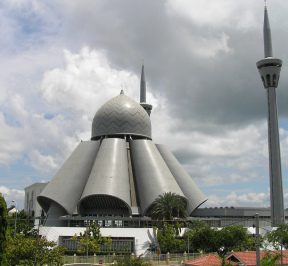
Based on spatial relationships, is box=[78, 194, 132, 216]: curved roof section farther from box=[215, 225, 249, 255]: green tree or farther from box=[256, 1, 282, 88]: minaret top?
box=[256, 1, 282, 88]: minaret top

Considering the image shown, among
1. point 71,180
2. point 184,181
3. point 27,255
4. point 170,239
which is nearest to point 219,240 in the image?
point 170,239

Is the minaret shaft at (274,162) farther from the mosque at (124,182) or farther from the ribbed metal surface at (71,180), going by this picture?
the ribbed metal surface at (71,180)

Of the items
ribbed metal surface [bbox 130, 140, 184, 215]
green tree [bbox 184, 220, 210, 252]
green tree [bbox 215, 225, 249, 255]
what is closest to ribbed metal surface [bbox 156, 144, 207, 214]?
ribbed metal surface [bbox 130, 140, 184, 215]

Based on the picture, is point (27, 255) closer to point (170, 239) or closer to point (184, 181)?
point (170, 239)

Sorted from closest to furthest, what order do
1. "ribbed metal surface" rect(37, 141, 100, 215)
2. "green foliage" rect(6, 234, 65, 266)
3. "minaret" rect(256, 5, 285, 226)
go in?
"green foliage" rect(6, 234, 65, 266)
"ribbed metal surface" rect(37, 141, 100, 215)
"minaret" rect(256, 5, 285, 226)

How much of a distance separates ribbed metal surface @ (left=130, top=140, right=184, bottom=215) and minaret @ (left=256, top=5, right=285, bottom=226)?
2096 centimetres

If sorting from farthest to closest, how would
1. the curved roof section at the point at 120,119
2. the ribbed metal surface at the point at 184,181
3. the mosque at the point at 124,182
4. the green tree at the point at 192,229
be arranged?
the curved roof section at the point at 120,119
the ribbed metal surface at the point at 184,181
the mosque at the point at 124,182
the green tree at the point at 192,229

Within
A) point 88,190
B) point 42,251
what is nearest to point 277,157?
point 88,190

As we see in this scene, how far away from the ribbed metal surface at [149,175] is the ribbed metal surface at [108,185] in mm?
1951

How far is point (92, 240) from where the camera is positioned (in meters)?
41.2

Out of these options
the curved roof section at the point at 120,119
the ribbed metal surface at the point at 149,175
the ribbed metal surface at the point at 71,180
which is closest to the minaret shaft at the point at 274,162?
the ribbed metal surface at the point at 149,175

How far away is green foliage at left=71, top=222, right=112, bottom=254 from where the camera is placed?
131 feet

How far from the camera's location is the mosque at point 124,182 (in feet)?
158

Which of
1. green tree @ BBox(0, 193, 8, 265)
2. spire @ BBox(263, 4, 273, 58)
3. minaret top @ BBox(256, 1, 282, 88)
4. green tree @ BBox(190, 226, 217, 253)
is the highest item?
spire @ BBox(263, 4, 273, 58)
